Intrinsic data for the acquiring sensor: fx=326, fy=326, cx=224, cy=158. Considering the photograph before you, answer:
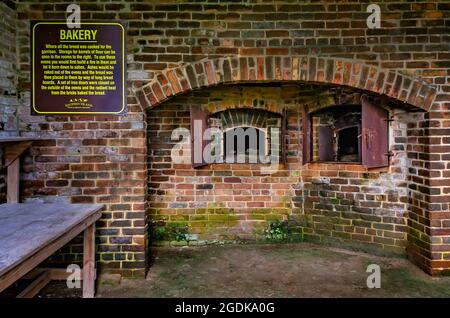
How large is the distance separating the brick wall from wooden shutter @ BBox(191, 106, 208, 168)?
116 cm

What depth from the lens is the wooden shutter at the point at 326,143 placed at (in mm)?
5234

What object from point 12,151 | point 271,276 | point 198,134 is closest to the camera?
point 12,151

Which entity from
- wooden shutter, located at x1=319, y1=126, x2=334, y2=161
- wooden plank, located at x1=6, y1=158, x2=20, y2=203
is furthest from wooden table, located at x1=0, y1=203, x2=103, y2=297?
wooden shutter, located at x1=319, y1=126, x2=334, y2=161

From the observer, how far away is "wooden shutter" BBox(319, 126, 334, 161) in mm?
5234

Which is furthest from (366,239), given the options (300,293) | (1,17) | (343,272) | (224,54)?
(1,17)

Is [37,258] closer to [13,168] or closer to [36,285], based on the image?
[36,285]

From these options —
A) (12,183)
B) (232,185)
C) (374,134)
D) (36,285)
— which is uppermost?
(374,134)

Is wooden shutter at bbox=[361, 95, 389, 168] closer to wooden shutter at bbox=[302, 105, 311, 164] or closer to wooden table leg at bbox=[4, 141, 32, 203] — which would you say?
wooden shutter at bbox=[302, 105, 311, 164]

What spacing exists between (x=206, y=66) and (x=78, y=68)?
1439 mm

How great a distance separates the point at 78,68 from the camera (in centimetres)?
367

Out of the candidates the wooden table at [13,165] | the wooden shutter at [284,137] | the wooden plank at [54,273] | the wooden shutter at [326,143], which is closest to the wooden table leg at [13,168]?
the wooden table at [13,165]

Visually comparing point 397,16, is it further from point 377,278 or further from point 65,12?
point 65,12

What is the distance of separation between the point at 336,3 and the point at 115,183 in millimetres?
3311

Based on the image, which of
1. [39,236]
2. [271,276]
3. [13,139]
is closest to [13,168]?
[13,139]
